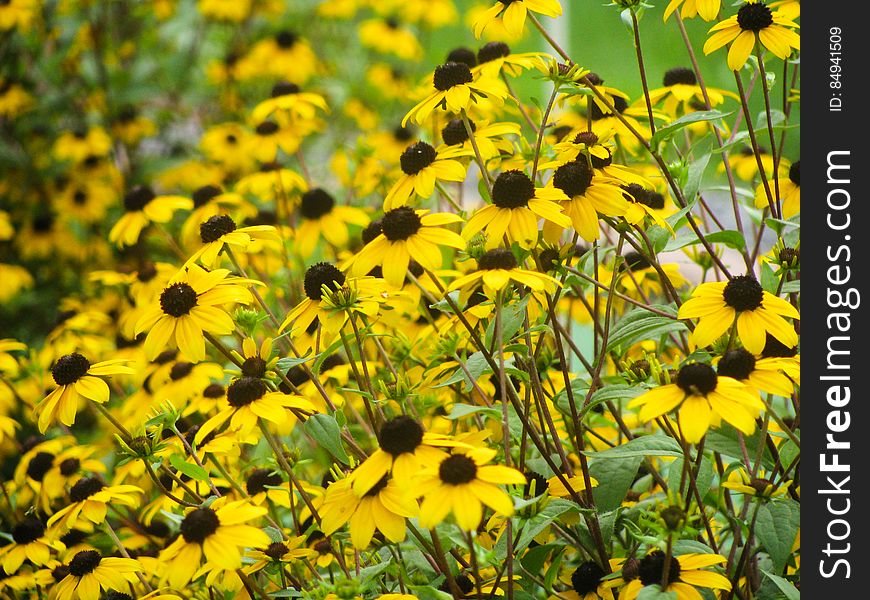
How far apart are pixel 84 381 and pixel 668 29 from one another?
3.01 meters

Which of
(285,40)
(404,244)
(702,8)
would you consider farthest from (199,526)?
(285,40)

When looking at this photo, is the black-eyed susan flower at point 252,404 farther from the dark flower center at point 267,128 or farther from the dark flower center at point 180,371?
the dark flower center at point 267,128

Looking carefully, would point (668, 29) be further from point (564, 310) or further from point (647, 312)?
point (647, 312)

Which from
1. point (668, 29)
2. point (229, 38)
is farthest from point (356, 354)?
point (668, 29)

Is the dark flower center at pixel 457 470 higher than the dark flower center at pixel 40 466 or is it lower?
higher

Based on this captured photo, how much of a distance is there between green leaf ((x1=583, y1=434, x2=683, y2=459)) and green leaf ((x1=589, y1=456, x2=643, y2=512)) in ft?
0.17

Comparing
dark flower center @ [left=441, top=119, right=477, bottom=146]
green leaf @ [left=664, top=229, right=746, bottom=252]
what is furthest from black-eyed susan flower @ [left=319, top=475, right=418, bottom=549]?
dark flower center @ [left=441, top=119, right=477, bottom=146]

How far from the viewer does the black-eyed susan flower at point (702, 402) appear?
685 mm

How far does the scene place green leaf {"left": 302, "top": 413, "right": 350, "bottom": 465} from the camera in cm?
83

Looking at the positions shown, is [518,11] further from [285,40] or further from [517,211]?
[285,40]

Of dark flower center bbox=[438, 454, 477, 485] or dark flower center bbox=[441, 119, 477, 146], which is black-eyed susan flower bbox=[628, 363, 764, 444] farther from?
dark flower center bbox=[441, 119, 477, 146]

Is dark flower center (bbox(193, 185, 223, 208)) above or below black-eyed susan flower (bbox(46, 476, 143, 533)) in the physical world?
above

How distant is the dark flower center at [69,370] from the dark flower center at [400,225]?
0.38 metres

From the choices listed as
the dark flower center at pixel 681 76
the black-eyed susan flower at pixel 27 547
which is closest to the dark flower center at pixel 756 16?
the dark flower center at pixel 681 76
